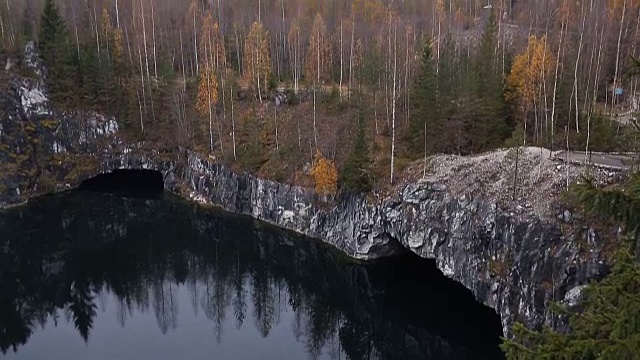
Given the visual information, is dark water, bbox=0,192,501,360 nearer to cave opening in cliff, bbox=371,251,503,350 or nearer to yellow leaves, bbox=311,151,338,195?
cave opening in cliff, bbox=371,251,503,350

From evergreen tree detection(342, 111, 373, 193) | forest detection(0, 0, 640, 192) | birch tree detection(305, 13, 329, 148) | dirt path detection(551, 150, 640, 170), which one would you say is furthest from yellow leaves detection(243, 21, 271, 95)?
dirt path detection(551, 150, 640, 170)

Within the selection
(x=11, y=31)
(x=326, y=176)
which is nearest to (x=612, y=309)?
(x=326, y=176)

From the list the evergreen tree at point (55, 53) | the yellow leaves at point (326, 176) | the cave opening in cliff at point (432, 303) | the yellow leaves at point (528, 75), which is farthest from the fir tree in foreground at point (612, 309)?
the evergreen tree at point (55, 53)

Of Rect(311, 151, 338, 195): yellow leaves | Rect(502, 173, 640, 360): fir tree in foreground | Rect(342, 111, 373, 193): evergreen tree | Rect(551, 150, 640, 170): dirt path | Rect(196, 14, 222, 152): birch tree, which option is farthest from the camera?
Rect(196, 14, 222, 152): birch tree

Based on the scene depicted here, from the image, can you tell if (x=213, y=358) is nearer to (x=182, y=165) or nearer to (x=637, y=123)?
(x=637, y=123)

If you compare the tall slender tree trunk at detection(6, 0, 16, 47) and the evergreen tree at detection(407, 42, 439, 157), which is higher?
the tall slender tree trunk at detection(6, 0, 16, 47)

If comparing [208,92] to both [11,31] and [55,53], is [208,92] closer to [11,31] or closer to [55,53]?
[55,53]

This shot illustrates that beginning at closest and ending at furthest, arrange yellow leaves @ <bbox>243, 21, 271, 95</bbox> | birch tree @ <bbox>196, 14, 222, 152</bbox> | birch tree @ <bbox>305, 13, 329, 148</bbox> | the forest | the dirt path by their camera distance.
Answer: the dirt path < the forest < birch tree @ <bbox>196, 14, 222, 152</bbox> < yellow leaves @ <bbox>243, 21, 271, 95</bbox> < birch tree @ <bbox>305, 13, 329, 148</bbox>
